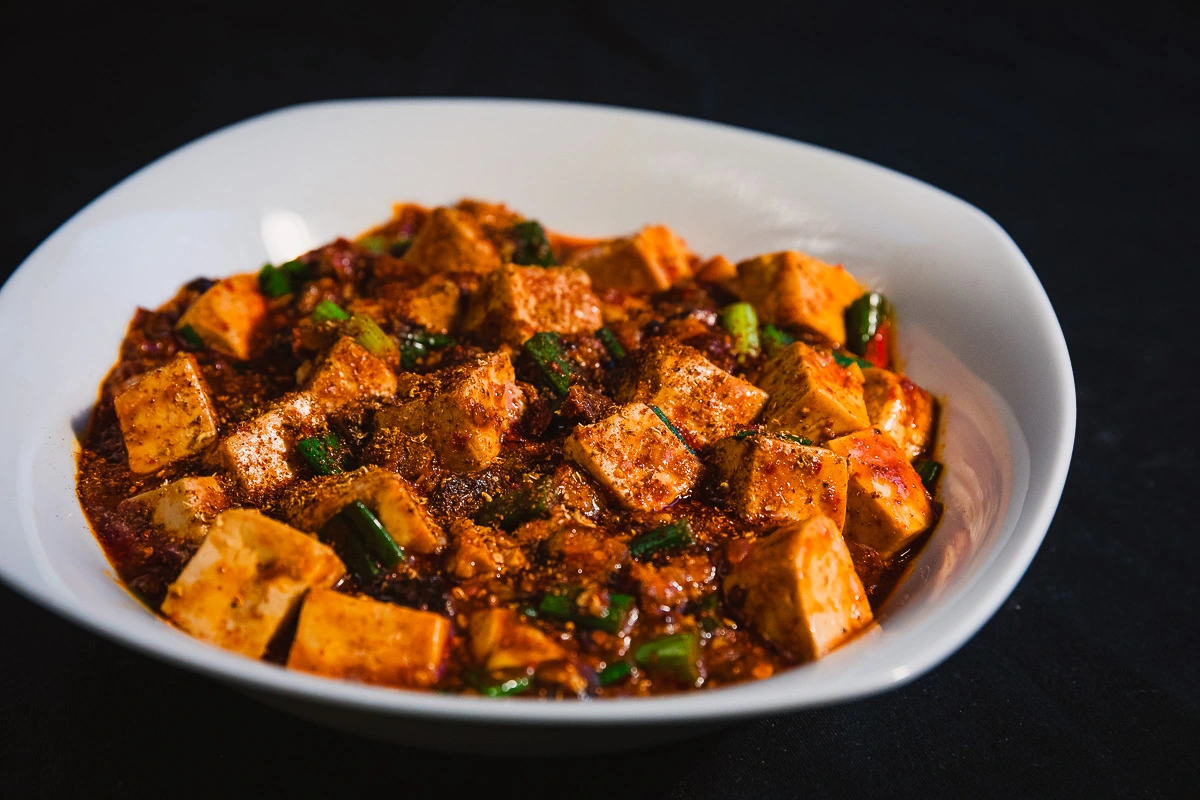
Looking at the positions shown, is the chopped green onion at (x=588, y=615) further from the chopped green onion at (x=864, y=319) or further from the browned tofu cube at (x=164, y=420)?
the chopped green onion at (x=864, y=319)

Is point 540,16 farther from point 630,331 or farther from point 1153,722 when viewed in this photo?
point 1153,722

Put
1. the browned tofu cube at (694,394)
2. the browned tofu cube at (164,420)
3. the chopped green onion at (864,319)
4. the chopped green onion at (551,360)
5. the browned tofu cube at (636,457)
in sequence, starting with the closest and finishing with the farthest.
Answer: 1. the browned tofu cube at (636,457)
2. the browned tofu cube at (164,420)
3. the browned tofu cube at (694,394)
4. the chopped green onion at (551,360)
5. the chopped green onion at (864,319)

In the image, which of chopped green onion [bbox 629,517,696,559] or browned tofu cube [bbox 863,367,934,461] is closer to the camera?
chopped green onion [bbox 629,517,696,559]

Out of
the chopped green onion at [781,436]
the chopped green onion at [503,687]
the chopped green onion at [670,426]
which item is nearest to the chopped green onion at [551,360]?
the chopped green onion at [670,426]

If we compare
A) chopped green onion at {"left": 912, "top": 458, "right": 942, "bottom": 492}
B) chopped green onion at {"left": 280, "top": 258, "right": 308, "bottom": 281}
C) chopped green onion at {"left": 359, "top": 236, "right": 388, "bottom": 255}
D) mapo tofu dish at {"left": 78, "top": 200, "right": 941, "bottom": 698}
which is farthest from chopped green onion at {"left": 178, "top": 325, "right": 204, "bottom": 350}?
chopped green onion at {"left": 912, "top": 458, "right": 942, "bottom": 492}

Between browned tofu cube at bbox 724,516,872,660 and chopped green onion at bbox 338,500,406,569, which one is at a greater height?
chopped green onion at bbox 338,500,406,569

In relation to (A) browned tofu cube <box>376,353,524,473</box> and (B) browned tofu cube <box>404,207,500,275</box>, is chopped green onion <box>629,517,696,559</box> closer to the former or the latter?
(A) browned tofu cube <box>376,353,524,473</box>

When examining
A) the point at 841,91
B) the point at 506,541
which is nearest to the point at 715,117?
the point at 841,91
